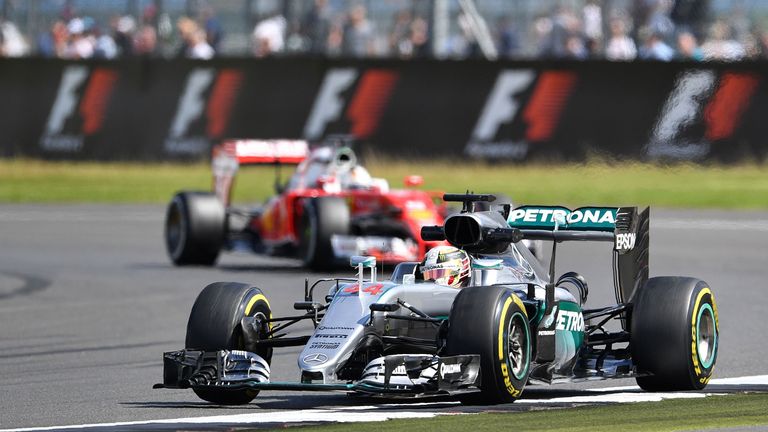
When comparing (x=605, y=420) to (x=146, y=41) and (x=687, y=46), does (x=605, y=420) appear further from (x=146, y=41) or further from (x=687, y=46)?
(x=146, y=41)

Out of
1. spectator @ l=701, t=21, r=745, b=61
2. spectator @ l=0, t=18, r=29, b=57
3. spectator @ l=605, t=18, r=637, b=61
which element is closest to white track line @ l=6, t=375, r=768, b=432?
spectator @ l=701, t=21, r=745, b=61

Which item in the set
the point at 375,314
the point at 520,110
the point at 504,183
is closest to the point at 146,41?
the point at 504,183

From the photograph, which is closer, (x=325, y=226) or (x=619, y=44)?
(x=325, y=226)

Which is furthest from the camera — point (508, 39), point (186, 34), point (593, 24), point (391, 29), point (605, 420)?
point (186, 34)

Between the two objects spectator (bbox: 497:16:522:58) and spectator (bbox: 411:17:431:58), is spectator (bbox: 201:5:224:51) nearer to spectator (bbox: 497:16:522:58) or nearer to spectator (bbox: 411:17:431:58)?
spectator (bbox: 411:17:431:58)

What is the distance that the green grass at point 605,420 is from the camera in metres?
8.29

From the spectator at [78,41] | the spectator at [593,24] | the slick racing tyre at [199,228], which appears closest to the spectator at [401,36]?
the spectator at [593,24]

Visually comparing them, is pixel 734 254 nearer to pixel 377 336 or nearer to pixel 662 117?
pixel 662 117

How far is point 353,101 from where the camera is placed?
31000mm

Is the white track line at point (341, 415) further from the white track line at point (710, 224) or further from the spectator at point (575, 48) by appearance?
the spectator at point (575, 48)

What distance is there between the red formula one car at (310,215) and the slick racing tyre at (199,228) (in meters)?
0.01

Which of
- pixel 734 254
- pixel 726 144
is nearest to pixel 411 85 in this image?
pixel 726 144

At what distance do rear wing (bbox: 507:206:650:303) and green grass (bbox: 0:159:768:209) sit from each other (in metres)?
17.0

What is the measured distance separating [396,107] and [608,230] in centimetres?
2030
